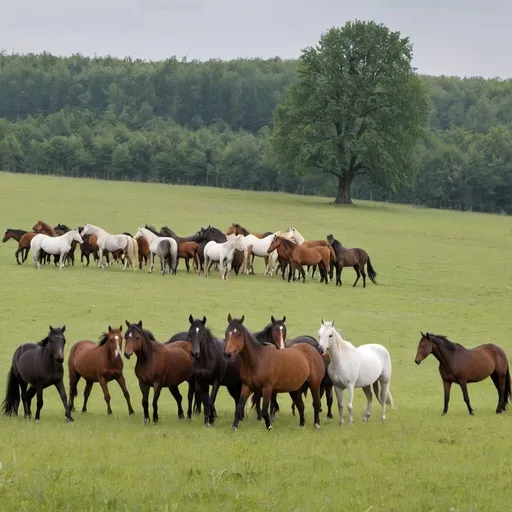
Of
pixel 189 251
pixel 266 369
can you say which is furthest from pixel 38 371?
pixel 189 251

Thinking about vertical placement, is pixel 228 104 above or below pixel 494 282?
A: above

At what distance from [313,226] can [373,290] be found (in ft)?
63.0

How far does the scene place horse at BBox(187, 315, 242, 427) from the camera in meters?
13.2

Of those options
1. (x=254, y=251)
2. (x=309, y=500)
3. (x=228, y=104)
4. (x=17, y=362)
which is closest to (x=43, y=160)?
(x=228, y=104)

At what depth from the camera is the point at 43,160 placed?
101 m

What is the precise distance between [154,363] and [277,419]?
2.19m

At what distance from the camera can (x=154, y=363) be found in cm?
1358

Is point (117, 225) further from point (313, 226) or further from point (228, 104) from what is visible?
point (228, 104)

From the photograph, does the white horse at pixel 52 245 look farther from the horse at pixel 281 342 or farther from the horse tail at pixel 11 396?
the horse at pixel 281 342

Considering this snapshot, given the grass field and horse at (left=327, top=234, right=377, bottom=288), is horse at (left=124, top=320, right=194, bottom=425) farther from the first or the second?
horse at (left=327, top=234, right=377, bottom=288)

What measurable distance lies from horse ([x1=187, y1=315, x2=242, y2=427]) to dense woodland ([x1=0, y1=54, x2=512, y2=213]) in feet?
207

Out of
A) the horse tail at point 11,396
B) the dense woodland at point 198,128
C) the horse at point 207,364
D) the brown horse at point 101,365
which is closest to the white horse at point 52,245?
the brown horse at point 101,365

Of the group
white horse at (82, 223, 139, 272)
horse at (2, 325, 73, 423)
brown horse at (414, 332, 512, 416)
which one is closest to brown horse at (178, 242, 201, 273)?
white horse at (82, 223, 139, 272)

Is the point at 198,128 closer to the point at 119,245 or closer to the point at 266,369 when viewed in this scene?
the point at 119,245
